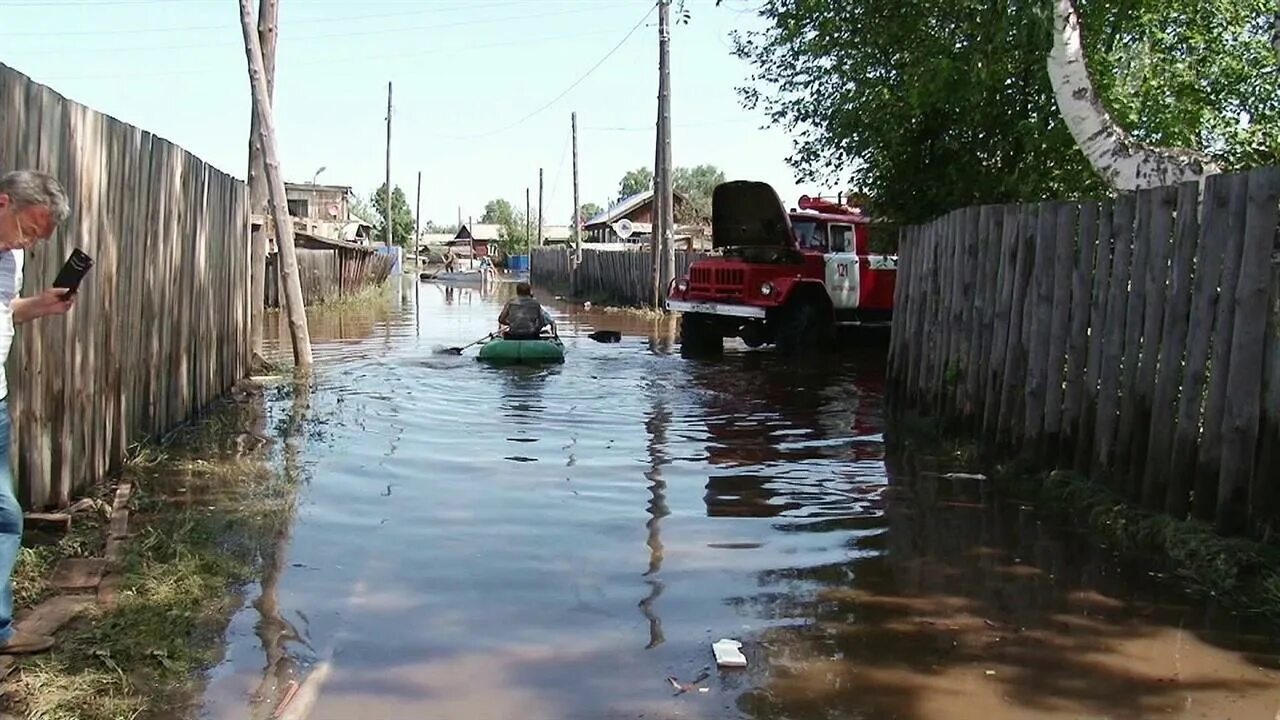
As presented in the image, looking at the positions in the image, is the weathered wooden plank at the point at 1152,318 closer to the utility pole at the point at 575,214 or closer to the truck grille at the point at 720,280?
the truck grille at the point at 720,280

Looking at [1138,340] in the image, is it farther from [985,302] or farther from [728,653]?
[728,653]

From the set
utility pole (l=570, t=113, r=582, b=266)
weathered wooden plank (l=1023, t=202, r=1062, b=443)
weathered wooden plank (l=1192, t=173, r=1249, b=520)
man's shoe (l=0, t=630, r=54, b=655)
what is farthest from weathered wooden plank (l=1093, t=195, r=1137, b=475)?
utility pole (l=570, t=113, r=582, b=266)

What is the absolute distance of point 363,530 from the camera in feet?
20.7

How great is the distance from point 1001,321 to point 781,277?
8.42 m

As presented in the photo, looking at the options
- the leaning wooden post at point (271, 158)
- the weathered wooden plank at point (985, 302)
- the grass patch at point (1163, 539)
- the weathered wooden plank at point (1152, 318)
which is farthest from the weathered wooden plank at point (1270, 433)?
the leaning wooden post at point (271, 158)

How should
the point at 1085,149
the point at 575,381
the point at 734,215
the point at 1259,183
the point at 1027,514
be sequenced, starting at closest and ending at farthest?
the point at 1259,183 < the point at 1027,514 < the point at 1085,149 < the point at 575,381 < the point at 734,215

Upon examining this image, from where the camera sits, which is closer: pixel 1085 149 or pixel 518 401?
pixel 1085 149

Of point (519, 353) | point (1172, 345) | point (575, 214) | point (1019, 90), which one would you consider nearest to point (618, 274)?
point (575, 214)

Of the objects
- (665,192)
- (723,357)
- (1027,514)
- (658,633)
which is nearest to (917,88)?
(1027,514)

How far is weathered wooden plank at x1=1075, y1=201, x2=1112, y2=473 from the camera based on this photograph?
22.1ft

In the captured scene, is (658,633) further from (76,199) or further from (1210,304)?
(76,199)

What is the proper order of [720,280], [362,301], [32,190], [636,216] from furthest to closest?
1. [636,216]
2. [362,301]
3. [720,280]
4. [32,190]

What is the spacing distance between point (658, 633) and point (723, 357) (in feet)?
41.5

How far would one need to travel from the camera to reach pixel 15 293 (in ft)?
13.6
